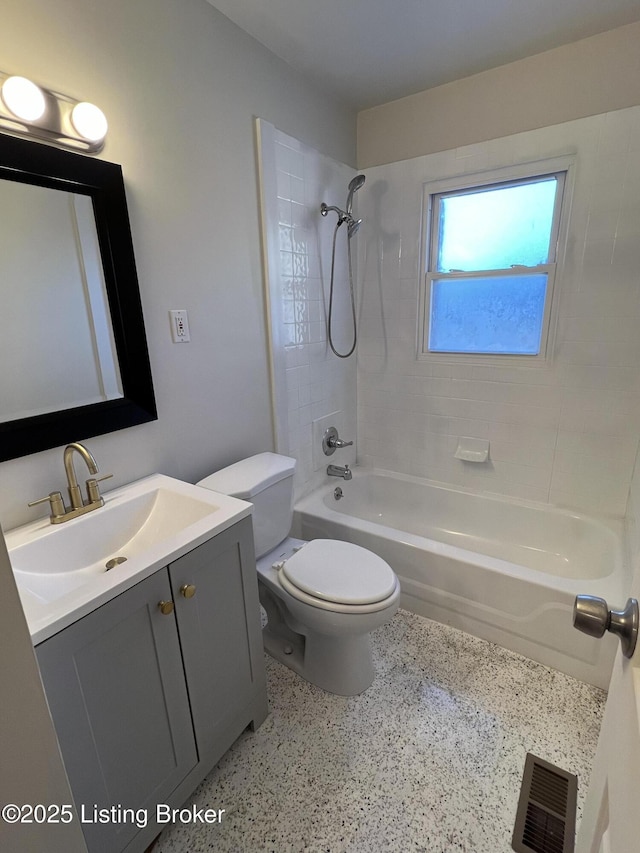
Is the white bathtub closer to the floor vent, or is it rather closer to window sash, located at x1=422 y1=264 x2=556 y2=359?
the floor vent

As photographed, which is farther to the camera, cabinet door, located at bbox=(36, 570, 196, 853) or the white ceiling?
the white ceiling

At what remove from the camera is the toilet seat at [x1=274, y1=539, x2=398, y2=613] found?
55.3 inches

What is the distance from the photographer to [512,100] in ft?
6.23

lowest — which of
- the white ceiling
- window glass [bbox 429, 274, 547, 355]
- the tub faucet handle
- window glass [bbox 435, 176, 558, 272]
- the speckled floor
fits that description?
the speckled floor

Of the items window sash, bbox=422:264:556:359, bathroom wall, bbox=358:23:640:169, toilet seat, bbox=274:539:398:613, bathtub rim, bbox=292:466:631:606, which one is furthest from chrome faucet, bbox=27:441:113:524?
bathroom wall, bbox=358:23:640:169

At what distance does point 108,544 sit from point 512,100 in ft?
8.14

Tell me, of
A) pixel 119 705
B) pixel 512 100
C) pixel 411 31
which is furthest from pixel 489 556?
pixel 411 31

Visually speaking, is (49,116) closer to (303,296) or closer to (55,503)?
(55,503)

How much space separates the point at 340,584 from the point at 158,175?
1.53m

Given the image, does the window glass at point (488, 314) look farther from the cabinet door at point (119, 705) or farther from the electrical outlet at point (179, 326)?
the cabinet door at point (119, 705)

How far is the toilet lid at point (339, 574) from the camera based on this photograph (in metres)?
1.42

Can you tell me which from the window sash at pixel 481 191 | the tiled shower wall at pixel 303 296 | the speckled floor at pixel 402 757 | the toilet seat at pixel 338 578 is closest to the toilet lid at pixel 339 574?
the toilet seat at pixel 338 578

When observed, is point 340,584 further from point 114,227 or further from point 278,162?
point 278,162

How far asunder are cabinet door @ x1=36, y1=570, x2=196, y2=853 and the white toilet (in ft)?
1.62
